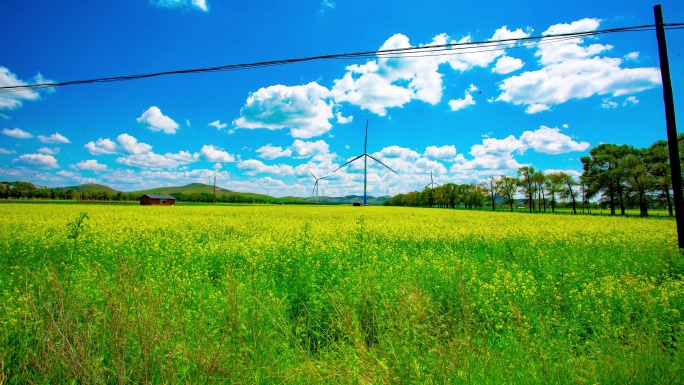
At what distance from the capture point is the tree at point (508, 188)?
301 feet

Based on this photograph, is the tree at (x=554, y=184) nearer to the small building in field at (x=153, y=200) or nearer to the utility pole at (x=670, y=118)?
the utility pole at (x=670, y=118)

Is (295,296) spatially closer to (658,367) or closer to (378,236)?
(658,367)

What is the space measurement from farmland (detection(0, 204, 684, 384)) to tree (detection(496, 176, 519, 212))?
87144mm

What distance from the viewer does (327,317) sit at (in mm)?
6441

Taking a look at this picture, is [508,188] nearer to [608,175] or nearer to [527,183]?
[527,183]

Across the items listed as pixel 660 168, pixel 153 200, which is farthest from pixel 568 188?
pixel 153 200

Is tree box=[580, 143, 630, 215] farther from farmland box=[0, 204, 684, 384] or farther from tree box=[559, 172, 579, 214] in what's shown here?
farmland box=[0, 204, 684, 384]

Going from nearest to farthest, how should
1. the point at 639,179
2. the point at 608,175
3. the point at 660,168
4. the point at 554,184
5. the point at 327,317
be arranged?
the point at 327,317 → the point at 660,168 → the point at 639,179 → the point at 608,175 → the point at 554,184

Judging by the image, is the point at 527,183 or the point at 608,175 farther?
the point at 527,183

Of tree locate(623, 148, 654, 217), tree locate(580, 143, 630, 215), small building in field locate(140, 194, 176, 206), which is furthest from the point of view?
small building in field locate(140, 194, 176, 206)

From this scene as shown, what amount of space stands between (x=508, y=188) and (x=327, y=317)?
101m

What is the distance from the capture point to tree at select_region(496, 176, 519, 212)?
91.9m

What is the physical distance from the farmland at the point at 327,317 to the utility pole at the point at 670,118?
170 cm

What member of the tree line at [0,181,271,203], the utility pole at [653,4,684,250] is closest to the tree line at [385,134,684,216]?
the utility pole at [653,4,684,250]
